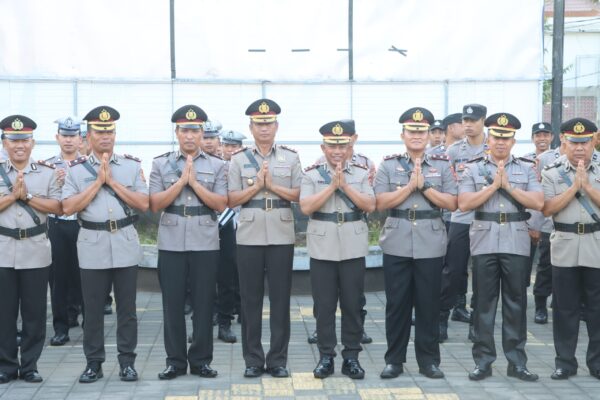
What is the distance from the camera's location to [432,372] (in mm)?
7527

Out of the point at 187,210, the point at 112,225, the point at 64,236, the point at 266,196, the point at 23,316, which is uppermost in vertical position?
the point at 266,196

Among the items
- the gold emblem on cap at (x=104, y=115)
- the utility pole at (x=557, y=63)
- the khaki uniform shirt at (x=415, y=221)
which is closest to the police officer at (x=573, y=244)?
the khaki uniform shirt at (x=415, y=221)

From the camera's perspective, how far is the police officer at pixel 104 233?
7367 millimetres

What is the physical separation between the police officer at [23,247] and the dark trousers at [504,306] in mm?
3299

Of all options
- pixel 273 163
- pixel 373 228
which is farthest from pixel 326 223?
pixel 373 228

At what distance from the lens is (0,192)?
7.42 m

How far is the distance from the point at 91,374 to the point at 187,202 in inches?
58.0

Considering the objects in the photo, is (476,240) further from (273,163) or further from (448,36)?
(448,36)

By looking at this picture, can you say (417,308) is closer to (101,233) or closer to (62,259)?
(101,233)

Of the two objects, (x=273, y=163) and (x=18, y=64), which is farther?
(x=18, y=64)

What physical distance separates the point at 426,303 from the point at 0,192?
333cm

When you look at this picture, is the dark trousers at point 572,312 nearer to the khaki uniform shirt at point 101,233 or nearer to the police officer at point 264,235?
the police officer at point 264,235

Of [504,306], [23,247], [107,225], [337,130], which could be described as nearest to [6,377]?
[23,247]

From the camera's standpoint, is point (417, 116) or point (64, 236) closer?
point (417, 116)
